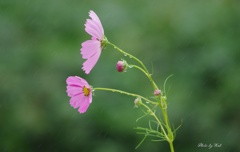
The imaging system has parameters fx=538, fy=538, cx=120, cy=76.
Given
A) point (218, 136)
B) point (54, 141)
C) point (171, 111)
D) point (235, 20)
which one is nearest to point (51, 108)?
point (54, 141)

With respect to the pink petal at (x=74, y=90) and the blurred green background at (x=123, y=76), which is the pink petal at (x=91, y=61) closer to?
the pink petal at (x=74, y=90)

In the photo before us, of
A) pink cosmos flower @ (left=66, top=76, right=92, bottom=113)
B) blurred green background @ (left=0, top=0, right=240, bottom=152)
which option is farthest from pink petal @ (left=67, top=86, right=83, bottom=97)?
blurred green background @ (left=0, top=0, right=240, bottom=152)

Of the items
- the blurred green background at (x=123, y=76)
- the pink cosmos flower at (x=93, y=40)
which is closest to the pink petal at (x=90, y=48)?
the pink cosmos flower at (x=93, y=40)

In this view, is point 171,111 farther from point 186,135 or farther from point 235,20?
point 235,20

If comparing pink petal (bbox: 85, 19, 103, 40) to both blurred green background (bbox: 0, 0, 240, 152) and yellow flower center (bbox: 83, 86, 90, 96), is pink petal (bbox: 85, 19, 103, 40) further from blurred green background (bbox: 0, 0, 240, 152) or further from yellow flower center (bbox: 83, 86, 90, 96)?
blurred green background (bbox: 0, 0, 240, 152)

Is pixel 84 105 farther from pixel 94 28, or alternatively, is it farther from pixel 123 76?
pixel 123 76

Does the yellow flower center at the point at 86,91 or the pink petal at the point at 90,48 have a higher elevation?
the pink petal at the point at 90,48
